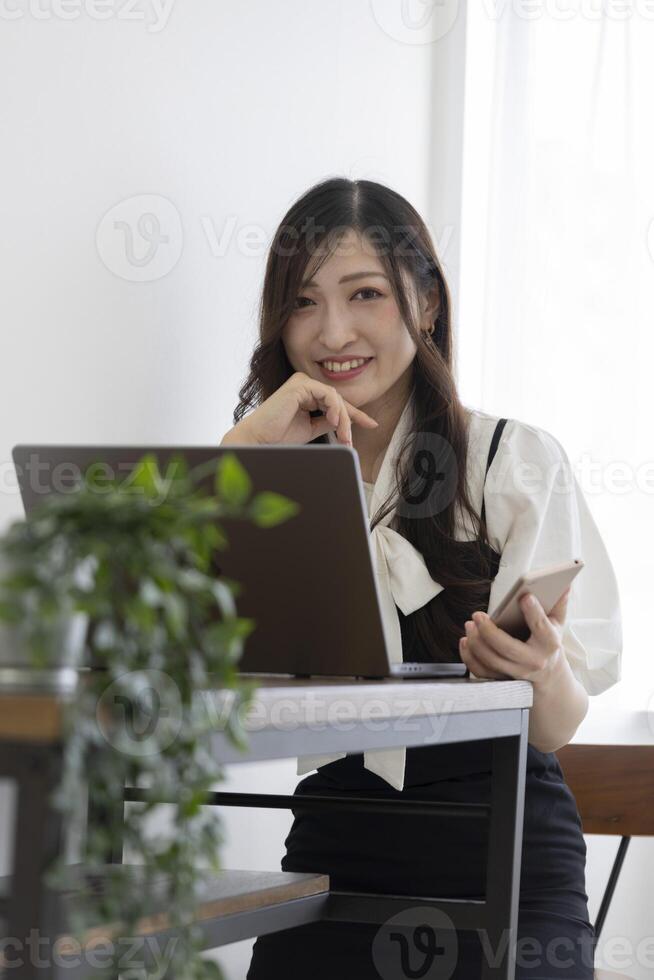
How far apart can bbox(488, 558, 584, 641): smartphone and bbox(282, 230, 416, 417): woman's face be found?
0.63 m

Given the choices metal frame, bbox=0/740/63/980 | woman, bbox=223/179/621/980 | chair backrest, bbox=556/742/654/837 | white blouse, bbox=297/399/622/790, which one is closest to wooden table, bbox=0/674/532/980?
metal frame, bbox=0/740/63/980

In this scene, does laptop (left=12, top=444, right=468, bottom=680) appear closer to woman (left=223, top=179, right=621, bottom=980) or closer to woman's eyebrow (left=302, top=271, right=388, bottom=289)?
woman (left=223, top=179, right=621, bottom=980)

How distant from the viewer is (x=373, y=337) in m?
1.87

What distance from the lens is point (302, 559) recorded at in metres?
1.06

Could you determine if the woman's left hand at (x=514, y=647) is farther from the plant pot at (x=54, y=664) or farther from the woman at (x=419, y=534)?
the plant pot at (x=54, y=664)

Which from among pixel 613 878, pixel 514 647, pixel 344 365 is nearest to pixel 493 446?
pixel 344 365

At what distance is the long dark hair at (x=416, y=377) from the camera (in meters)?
1.69

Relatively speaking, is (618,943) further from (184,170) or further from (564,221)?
(184,170)

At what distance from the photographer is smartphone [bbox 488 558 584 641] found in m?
1.18

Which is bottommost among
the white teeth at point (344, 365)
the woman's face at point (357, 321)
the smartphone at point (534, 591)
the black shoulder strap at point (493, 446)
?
the smartphone at point (534, 591)

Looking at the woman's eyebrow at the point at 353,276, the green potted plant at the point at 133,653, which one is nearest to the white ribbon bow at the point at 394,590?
the woman's eyebrow at the point at 353,276

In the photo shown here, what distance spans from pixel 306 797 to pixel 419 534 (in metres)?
0.39

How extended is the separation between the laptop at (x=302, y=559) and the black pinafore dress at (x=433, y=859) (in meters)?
0.56

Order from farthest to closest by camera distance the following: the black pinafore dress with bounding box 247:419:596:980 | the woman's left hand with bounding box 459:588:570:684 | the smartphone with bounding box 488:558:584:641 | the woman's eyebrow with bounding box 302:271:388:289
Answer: the woman's eyebrow with bounding box 302:271:388:289 < the black pinafore dress with bounding box 247:419:596:980 < the woman's left hand with bounding box 459:588:570:684 < the smartphone with bounding box 488:558:584:641
